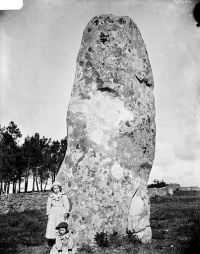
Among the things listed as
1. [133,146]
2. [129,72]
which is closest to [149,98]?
[129,72]

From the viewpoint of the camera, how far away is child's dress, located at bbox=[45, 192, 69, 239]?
8266mm

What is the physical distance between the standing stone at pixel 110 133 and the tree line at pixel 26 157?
22.1 metres

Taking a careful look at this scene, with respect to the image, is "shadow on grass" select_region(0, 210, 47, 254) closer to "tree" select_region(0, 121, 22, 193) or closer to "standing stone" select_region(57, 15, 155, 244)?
"standing stone" select_region(57, 15, 155, 244)

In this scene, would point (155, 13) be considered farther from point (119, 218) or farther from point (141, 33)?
point (119, 218)

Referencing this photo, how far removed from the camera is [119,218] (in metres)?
8.98

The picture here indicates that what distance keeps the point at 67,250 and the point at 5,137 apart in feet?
91.9

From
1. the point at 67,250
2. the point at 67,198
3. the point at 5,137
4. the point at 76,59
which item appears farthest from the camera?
the point at 5,137

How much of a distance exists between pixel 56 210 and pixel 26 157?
2880cm

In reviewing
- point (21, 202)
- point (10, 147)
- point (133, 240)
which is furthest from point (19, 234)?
point (10, 147)

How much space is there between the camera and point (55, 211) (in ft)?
27.3

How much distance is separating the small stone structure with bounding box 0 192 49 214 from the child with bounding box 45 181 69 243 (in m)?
9.62

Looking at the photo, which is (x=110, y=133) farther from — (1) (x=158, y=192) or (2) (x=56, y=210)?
(1) (x=158, y=192)

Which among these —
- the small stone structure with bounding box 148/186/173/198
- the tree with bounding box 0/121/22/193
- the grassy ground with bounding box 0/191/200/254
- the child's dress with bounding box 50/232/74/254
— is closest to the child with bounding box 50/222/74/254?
the child's dress with bounding box 50/232/74/254

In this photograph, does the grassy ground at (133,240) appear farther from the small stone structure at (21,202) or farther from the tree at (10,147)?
the tree at (10,147)
